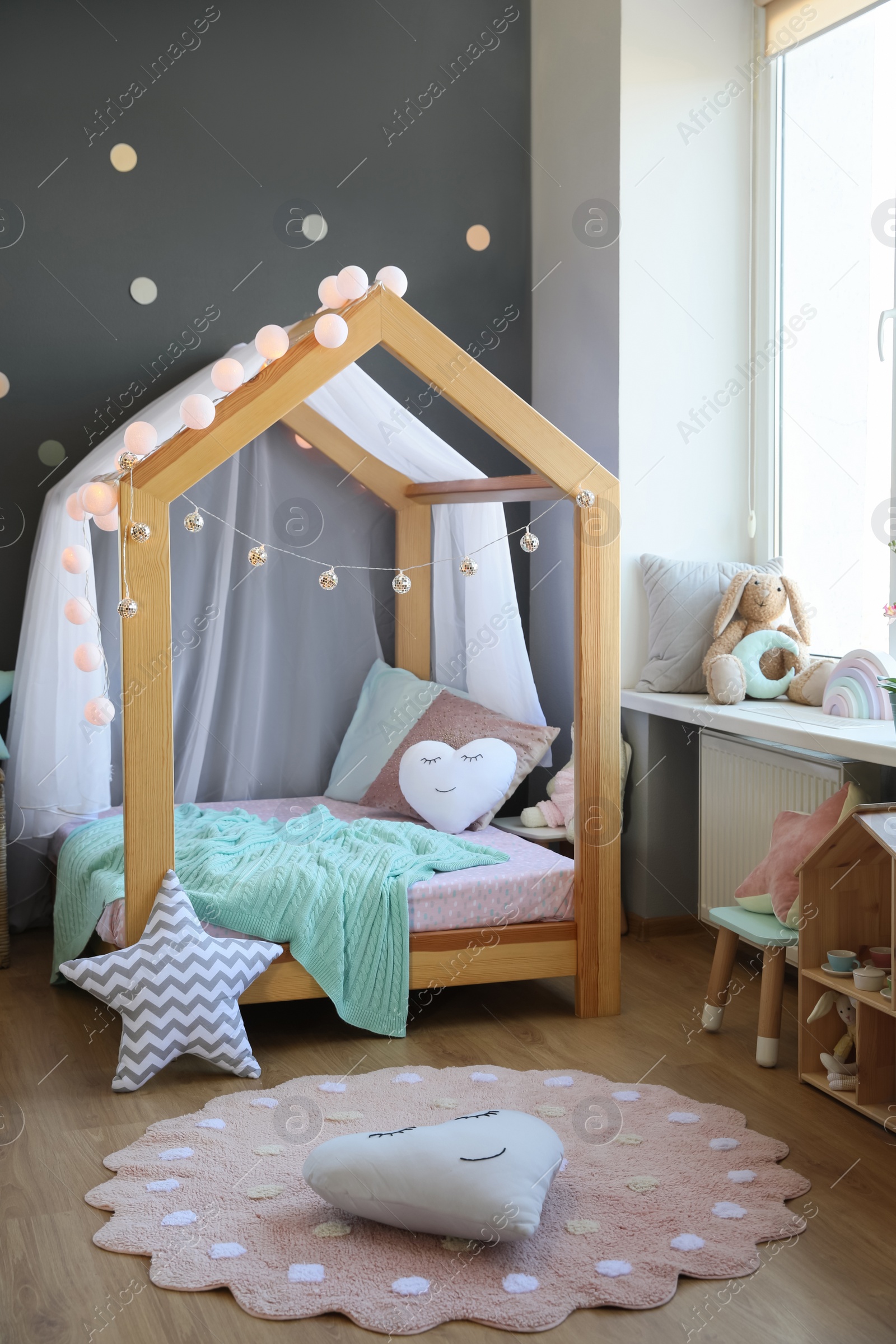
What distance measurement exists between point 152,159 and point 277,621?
1.62 metres

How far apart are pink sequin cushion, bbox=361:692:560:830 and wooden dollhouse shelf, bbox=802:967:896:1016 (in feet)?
4.34

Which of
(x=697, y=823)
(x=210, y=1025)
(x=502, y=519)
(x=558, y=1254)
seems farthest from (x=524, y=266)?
(x=558, y=1254)

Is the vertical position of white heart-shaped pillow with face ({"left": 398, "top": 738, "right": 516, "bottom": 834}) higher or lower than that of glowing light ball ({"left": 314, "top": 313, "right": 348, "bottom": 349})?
lower

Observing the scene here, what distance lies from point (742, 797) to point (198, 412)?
6.22 ft

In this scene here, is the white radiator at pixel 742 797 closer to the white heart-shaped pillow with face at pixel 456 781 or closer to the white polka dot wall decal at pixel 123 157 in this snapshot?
the white heart-shaped pillow with face at pixel 456 781

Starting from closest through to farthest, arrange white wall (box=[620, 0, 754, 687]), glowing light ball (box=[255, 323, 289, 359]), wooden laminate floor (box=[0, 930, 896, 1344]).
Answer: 1. wooden laminate floor (box=[0, 930, 896, 1344])
2. glowing light ball (box=[255, 323, 289, 359])
3. white wall (box=[620, 0, 754, 687])

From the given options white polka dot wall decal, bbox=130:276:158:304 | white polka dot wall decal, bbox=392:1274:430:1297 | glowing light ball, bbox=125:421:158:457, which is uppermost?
white polka dot wall decal, bbox=130:276:158:304

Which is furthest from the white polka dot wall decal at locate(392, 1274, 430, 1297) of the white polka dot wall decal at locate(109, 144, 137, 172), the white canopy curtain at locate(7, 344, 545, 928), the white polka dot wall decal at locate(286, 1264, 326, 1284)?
the white polka dot wall decal at locate(109, 144, 137, 172)

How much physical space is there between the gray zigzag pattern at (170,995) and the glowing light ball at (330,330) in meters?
1.36

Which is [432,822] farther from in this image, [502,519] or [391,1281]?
[391,1281]

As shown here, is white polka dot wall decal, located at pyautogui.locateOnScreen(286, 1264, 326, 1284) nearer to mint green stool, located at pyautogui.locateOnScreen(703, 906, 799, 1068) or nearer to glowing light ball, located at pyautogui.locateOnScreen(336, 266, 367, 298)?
mint green stool, located at pyautogui.locateOnScreen(703, 906, 799, 1068)

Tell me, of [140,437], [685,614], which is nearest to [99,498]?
[140,437]

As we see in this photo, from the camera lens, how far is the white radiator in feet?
10.7

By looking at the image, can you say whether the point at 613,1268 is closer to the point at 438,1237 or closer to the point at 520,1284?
the point at 520,1284
